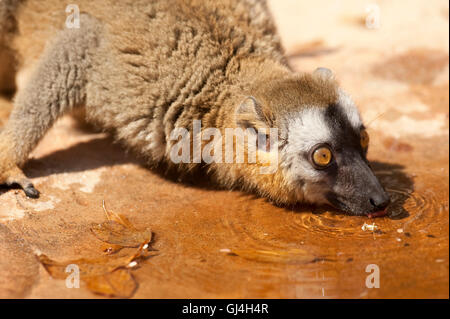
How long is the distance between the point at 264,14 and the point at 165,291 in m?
4.21

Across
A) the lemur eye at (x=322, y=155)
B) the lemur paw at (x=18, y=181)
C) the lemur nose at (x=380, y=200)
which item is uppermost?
the lemur eye at (x=322, y=155)

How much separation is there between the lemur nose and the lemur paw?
11.8ft

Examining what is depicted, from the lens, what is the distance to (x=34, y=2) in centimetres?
729

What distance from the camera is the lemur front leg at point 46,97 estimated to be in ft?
21.2

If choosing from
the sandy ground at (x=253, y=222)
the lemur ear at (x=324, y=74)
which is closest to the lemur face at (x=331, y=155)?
the sandy ground at (x=253, y=222)

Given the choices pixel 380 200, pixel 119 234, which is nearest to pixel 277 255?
pixel 380 200

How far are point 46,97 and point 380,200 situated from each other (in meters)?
3.90

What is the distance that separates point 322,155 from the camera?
563 centimetres

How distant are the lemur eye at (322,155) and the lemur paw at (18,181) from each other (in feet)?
10.1

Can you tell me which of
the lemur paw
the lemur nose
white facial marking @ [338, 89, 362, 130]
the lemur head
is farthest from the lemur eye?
the lemur paw

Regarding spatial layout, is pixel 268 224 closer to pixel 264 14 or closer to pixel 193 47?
pixel 193 47

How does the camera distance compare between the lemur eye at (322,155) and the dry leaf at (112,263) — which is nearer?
the dry leaf at (112,263)

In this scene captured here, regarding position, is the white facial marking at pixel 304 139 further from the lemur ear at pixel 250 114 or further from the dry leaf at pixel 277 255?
the dry leaf at pixel 277 255
